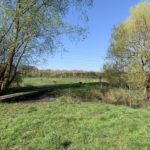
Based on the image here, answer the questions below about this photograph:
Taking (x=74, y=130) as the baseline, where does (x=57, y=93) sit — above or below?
above

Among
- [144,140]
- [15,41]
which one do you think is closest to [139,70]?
[15,41]

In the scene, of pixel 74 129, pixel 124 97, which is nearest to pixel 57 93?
pixel 124 97

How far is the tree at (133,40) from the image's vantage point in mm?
A: 35438

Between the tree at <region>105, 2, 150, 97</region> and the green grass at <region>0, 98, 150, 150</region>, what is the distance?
75.2 feet

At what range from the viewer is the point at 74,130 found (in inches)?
416

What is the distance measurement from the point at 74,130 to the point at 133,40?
2709cm

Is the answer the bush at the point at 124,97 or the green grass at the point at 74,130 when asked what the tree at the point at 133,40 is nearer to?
the bush at the point at 124,97

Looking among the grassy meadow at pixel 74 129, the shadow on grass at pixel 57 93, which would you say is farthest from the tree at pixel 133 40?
the grassy meadow at pixel 74 129

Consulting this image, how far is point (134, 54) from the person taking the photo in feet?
117

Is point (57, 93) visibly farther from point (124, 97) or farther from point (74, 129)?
point (74, 129)

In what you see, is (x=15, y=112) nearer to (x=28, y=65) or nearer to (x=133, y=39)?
(x=28, y=65)

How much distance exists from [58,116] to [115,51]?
84.4 feet

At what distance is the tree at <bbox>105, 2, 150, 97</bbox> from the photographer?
3544cm

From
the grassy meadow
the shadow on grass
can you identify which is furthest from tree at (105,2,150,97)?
the grassy meadow
